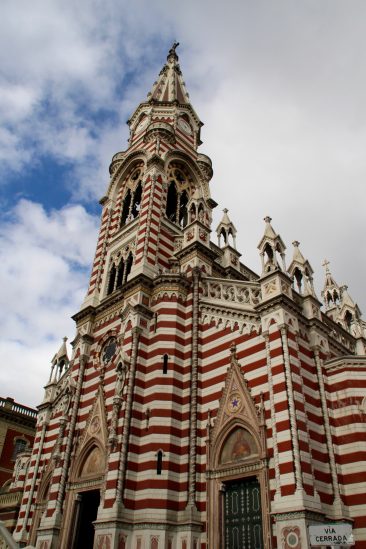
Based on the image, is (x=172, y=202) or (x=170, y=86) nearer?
(x=172, y=202)

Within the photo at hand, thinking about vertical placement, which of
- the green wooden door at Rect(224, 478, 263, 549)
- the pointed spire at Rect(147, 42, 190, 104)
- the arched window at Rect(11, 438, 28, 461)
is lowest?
the green wooden door at Rect(224, 478, 263, 549)

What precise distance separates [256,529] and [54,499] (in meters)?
10.1

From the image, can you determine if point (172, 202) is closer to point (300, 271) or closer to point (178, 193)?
point (178, 193)

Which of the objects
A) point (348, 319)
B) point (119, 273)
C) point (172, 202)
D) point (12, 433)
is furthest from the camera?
point (12, 433)

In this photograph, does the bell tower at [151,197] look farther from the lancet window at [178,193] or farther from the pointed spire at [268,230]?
the pointed spire at [268,230]

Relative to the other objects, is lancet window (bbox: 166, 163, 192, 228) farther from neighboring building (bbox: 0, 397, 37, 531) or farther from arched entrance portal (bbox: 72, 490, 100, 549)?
neighboring building (bbox: 0, 397, 37, 531)

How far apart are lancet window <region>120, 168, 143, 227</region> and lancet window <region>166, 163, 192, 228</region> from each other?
2.00 m

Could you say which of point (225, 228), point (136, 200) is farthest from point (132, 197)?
point (225, 228)

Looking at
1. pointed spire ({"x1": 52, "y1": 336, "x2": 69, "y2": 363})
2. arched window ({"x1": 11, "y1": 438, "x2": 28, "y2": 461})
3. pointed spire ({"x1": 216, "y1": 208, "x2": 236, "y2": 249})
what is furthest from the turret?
arched window ({"x1": 11, "y1": 438, "x2": 28, "y2": 461})

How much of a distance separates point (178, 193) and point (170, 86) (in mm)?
13565

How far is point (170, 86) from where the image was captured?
3906cm

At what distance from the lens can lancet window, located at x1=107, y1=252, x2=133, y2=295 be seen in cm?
2669

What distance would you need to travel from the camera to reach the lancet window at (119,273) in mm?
26688

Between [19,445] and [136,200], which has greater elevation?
[136,200]
